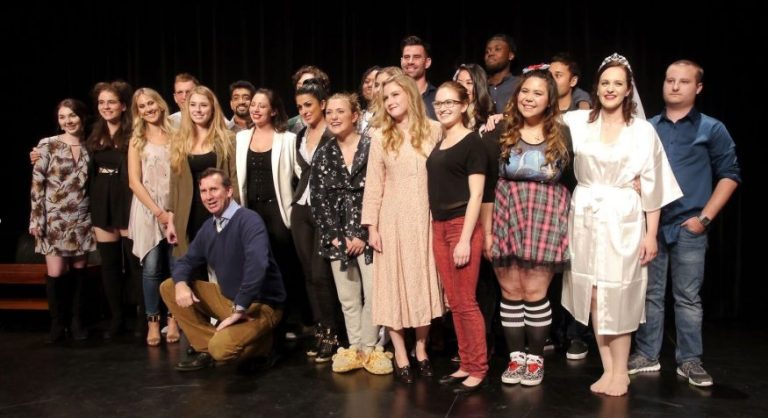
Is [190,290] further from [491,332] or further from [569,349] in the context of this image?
[569,349]

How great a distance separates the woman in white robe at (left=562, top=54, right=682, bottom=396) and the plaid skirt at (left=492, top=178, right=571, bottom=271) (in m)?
0.07

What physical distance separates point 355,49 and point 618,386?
3096mm

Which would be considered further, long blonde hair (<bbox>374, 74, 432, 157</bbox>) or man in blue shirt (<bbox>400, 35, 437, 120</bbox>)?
man in blue shirt (<bbox>400, 35, 437, 120</bbox>)

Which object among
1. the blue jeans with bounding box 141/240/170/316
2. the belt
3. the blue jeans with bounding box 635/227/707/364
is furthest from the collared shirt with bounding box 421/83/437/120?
the belt

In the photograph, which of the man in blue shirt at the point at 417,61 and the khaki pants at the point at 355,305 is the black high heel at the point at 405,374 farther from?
the man in blue shirt at the point at 417,61

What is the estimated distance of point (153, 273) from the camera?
14.0ft

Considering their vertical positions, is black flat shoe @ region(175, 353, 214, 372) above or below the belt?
below

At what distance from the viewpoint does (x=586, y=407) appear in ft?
10.2

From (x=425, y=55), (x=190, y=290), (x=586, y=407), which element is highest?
(x=425, y=55)

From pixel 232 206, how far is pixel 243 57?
2.16 metres

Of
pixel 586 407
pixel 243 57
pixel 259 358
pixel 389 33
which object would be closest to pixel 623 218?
pixel 586 407

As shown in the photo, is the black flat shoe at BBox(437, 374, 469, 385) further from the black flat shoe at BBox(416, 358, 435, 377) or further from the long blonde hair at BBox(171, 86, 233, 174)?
the long blonde hair at BBox(171, 86, 233, 174)

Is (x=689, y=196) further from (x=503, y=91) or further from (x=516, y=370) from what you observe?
(x=503, y=91)

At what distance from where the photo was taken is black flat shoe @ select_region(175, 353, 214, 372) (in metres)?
3.75
